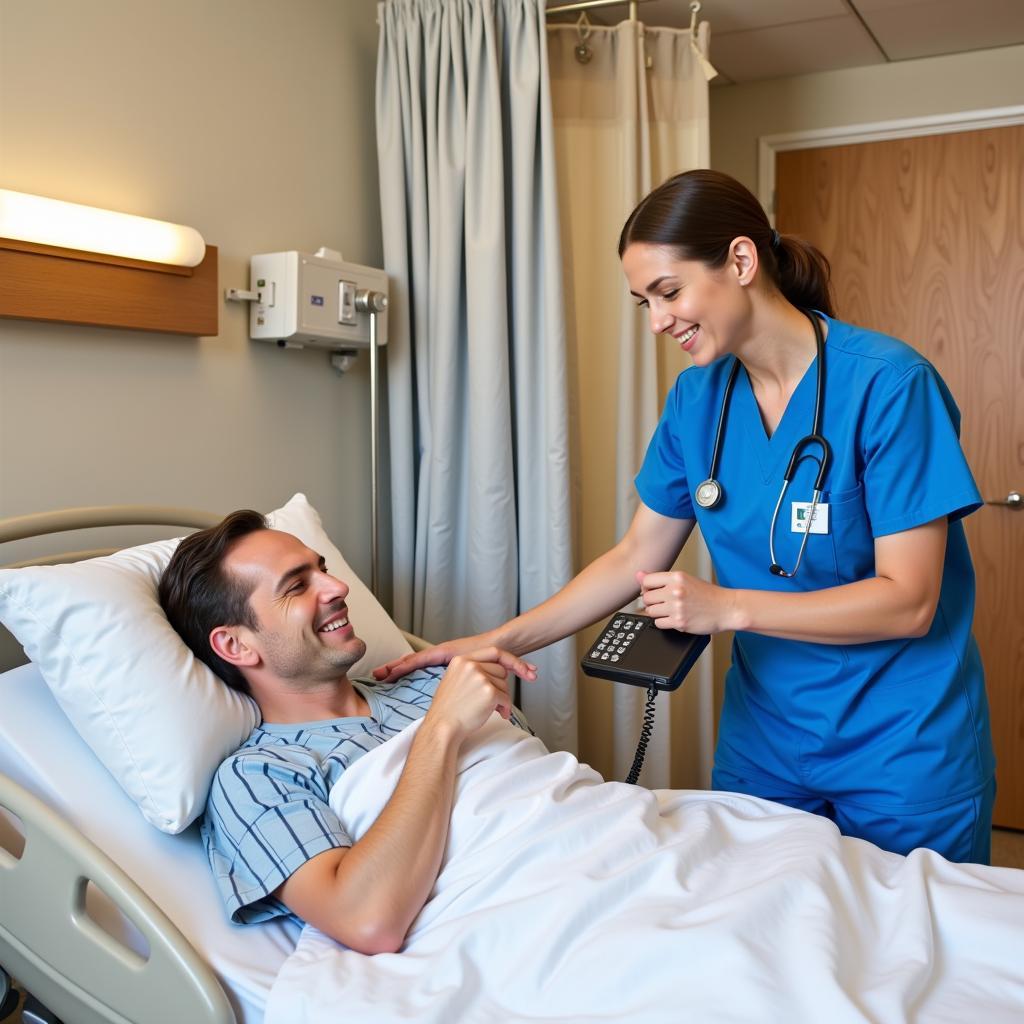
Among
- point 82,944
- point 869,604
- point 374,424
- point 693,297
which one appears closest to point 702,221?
point 693,297

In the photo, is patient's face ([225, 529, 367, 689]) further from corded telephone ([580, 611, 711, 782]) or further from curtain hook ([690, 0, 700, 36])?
curtain hook ([690, 0, 700, 36])

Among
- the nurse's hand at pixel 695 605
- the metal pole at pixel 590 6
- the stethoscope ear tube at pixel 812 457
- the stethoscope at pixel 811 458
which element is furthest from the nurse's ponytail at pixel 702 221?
the metal pole at pixel 590 6

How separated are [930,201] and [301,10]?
192 cm

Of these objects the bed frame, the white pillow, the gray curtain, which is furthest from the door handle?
the bed frame

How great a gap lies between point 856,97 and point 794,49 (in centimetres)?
30

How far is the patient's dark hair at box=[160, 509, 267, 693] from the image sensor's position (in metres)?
1.58

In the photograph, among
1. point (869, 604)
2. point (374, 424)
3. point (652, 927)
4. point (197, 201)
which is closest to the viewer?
point (652, 927)

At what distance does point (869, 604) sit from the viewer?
139 cm

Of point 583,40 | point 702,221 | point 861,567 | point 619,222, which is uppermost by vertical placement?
point 583,40

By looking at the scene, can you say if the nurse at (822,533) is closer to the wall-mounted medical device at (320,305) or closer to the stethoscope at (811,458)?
the stethoscope at (811,458)

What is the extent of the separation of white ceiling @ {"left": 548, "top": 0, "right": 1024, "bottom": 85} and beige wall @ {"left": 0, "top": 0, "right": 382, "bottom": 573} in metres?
0.72

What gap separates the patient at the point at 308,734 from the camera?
48.6 inches

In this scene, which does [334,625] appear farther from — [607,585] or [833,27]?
[833,27]

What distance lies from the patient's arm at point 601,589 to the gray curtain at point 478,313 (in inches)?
25.1
